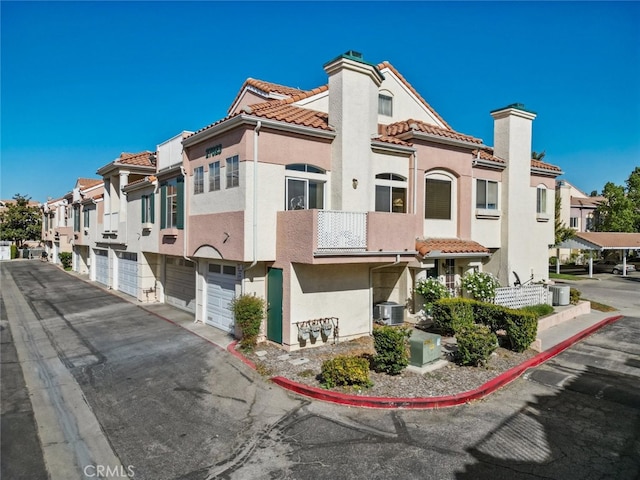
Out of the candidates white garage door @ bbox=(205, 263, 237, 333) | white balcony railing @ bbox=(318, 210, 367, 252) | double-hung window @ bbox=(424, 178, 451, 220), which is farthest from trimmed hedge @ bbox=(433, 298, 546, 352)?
white garage door @ bbox=(205, 263, 237, 333)

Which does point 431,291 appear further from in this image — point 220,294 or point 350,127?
point 220,294

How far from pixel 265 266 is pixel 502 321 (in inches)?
307

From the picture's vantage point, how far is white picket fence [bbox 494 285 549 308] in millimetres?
15961

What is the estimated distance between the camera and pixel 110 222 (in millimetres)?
24469

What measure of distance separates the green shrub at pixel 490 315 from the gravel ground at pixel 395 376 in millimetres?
1101

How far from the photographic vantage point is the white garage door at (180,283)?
58.3 ft

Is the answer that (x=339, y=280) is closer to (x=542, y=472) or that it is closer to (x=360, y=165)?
(x=360, y=165)

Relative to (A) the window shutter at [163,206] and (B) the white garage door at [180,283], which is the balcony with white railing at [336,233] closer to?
(B) the white garage door at [180,283]

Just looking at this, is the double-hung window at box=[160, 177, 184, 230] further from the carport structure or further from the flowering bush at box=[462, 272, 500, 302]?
the carport structure

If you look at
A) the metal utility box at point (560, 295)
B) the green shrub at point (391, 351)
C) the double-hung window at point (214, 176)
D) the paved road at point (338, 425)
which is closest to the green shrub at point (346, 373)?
the paved road at point (338, 425)

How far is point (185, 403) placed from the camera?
28.6 ft

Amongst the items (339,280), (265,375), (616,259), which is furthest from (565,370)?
(616,259)

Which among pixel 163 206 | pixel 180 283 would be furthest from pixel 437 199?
pixel 180 283

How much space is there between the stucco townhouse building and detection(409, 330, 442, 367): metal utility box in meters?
2.85
